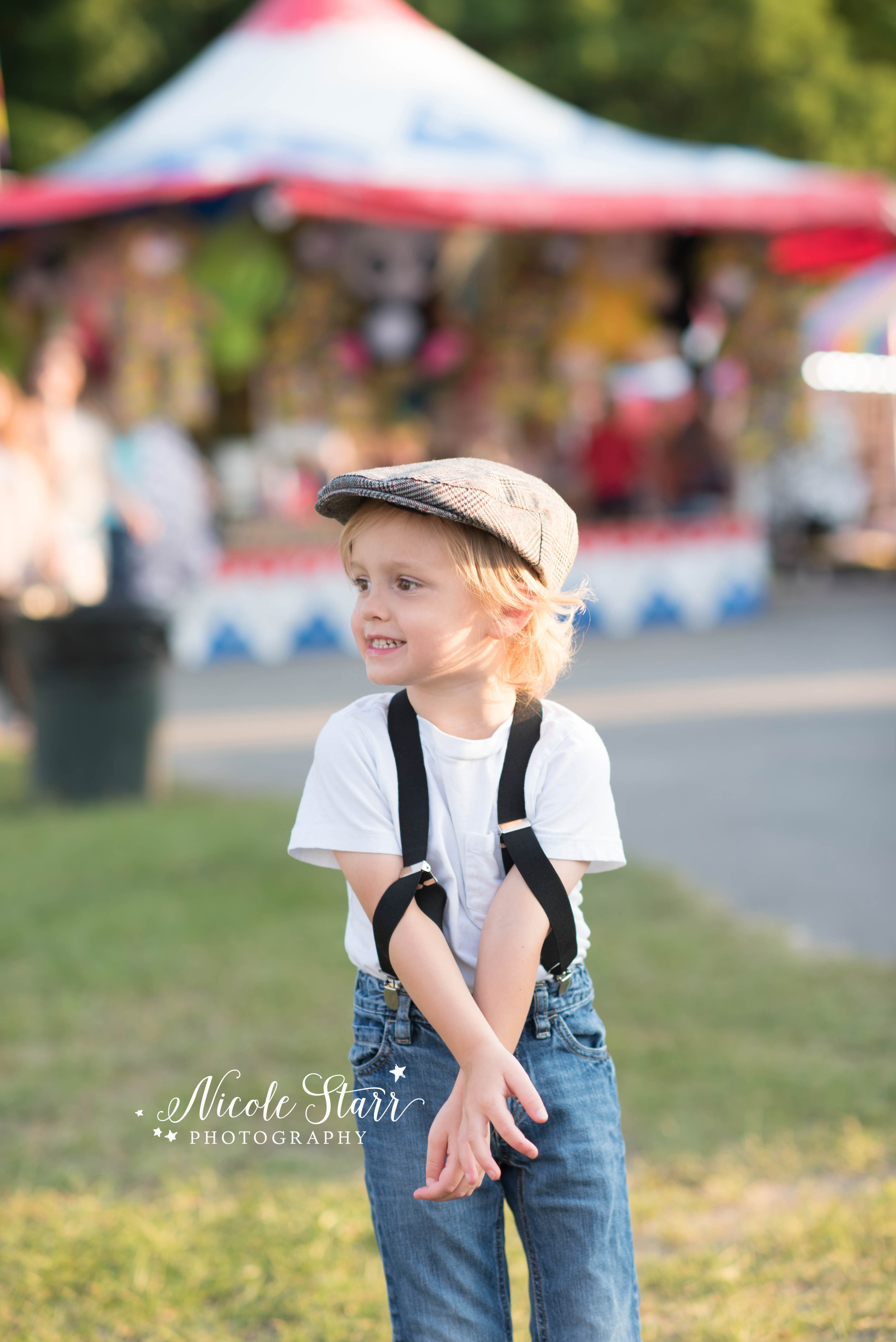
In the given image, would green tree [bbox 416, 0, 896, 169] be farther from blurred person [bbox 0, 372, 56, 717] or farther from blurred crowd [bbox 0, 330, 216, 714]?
blurred person [bbox 0, 372, 56, 717]

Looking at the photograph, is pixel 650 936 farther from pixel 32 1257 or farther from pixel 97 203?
pixel 97 203

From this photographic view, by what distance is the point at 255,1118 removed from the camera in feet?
10.7

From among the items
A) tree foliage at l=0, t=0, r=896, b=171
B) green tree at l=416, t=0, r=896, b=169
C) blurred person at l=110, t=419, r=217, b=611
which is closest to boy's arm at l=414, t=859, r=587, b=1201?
blurred person at l=110, t=419, r=217, b=611

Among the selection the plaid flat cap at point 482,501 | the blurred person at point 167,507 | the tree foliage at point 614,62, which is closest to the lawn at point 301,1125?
the plaid flat cap at point 482,501

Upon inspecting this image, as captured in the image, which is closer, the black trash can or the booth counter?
the black trash can

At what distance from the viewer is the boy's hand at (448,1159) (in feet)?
5.53

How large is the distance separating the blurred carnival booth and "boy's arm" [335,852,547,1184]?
Answer: 7988 mm

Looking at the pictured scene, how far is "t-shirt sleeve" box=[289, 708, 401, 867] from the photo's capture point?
5.83ft

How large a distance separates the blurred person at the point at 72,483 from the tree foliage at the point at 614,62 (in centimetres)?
1454

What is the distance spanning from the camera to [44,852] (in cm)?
537

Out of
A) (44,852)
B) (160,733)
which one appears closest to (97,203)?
(160,733)

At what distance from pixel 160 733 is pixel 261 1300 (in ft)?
13.4

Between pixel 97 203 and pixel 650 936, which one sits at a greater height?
pixel 97 203

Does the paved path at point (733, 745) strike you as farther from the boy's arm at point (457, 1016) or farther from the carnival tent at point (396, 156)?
the carnival tent at point (396, 156)
